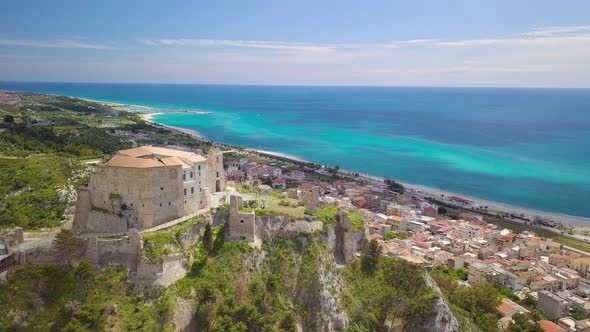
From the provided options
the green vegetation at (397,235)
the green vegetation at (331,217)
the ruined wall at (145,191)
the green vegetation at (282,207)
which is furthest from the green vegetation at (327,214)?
the green vegetation at (397,235)

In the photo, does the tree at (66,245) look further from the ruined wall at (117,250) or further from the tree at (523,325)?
the tree at (523,325)

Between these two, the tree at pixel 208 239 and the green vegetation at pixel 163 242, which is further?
the tree at pixel 208 239

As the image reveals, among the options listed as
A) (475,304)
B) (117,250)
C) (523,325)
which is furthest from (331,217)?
(523,325)

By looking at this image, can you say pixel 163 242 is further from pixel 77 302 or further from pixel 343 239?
pixel 343 239

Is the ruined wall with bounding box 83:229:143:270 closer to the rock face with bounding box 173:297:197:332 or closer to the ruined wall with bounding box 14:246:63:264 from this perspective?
the ruined wall with bounding box 14:246:63:264

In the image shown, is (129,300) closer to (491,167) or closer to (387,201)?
(387,201)

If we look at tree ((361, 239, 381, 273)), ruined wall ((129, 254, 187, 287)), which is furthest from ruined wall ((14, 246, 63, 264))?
tree ((361, 239, 381, 273))

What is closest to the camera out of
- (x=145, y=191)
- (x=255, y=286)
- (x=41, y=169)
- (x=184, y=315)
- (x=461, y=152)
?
(x=184, y=315)
